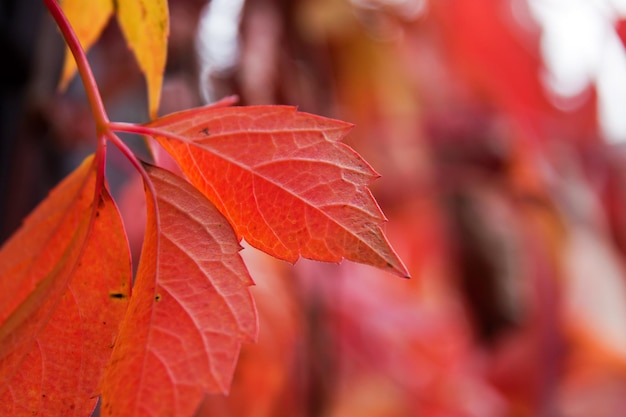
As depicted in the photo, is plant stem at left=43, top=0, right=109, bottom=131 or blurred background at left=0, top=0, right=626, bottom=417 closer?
plant stem at left=43, top=0, right=109, bottom=131

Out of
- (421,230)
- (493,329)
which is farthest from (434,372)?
(421,230)

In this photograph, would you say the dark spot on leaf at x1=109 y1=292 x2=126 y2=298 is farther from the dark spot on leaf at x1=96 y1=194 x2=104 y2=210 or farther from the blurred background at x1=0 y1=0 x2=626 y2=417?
the blurred background at x1=0 y1=0 x2=626 y2=417

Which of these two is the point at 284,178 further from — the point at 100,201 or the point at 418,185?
the point at 418,185

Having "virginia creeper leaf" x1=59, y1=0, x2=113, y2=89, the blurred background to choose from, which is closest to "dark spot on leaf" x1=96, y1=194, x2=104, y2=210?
"virginia creeper leaf" x1=59, y1=0, x2=113, y2=89

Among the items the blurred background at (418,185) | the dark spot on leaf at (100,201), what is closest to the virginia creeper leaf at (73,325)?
the dark spot on leaf at (100,201)

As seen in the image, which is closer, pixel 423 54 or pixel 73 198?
pixel 73 198

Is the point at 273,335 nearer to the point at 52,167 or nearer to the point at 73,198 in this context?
the point at 52,167
